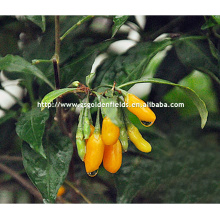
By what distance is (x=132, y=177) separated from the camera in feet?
2.20

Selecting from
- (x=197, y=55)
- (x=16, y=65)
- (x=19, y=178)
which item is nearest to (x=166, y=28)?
(x=197, y=55)

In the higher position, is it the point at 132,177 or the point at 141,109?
the point at 141,109

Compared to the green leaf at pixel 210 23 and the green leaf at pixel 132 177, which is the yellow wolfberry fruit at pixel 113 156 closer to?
the green leaf at pixel 132 177

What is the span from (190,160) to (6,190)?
0.42 m

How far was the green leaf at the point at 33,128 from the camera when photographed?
1.69 feet

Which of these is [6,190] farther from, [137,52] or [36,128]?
[137,52]

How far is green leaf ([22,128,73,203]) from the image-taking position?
0.53 metres

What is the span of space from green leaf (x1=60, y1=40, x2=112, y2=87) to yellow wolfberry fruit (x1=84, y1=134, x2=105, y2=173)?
19 centimetres

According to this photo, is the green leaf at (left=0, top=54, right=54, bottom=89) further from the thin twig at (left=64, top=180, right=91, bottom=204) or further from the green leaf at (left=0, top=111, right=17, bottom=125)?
the thin twig at (left=64, top=180, right=91, bottom=204)

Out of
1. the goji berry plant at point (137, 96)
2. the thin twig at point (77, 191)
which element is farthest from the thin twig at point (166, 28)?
the thin twig at point (77, 191)

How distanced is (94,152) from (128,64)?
23 centimetres

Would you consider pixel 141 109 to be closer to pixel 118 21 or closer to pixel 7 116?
pixel 118 21

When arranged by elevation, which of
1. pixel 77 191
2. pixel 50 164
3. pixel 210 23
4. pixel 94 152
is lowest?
pixel 77 191

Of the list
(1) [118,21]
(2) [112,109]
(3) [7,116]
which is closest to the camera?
(2) [112,109]
